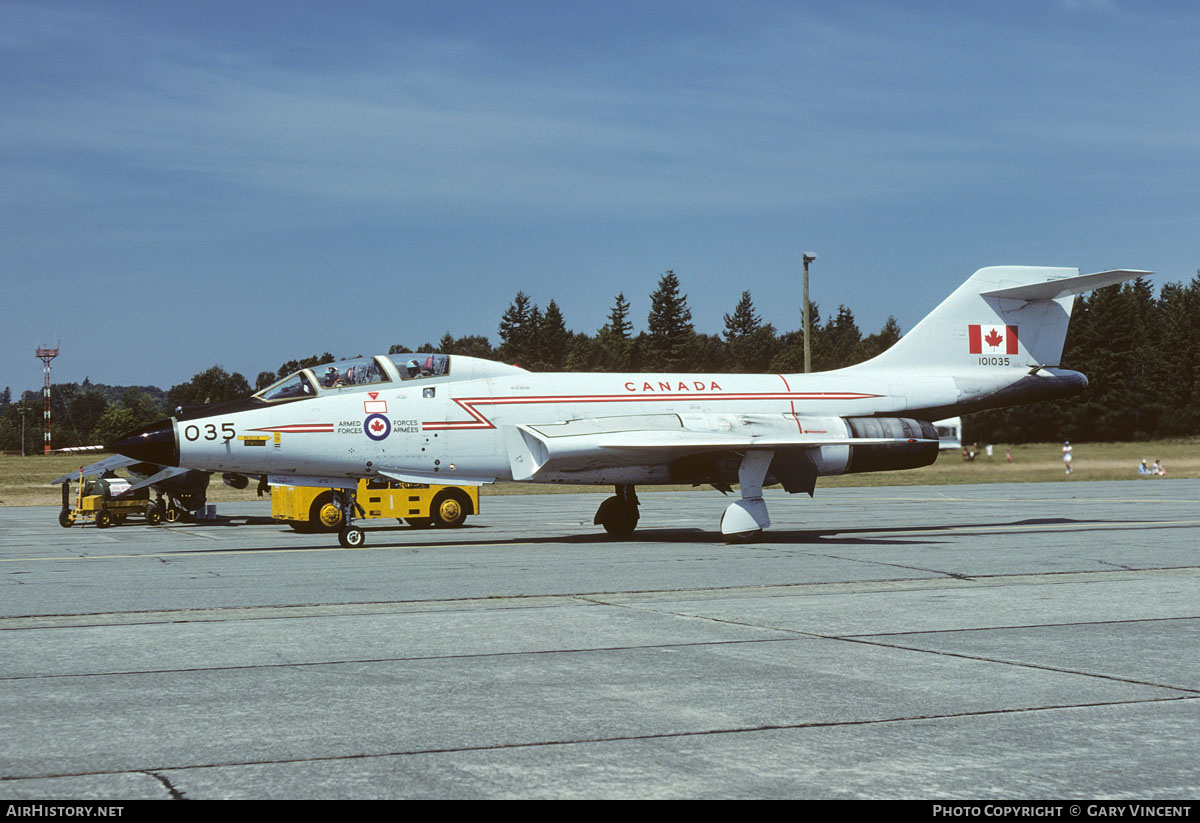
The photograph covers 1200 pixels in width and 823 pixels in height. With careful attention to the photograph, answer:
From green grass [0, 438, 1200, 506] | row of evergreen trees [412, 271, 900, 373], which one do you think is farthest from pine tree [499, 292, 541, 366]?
green grass [0, 438, 1200, 506]

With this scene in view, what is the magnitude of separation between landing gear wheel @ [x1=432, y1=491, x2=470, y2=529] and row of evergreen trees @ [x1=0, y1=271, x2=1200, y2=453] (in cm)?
3895

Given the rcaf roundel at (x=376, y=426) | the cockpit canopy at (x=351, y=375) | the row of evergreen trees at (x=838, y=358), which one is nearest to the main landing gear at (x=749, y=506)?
the cockpit canopy at (x=351, y=375)

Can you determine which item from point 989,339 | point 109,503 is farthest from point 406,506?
point 989,339

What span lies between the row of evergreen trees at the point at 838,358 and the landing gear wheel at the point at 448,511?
3895cm

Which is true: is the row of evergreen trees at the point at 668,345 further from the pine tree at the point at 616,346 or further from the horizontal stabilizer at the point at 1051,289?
the horizontal stabilizer at the point at 1051,289

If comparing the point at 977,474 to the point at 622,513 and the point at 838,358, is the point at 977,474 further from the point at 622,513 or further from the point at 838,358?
the point at 838,358

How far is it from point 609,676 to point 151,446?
11.7 meters

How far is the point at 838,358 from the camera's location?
137m

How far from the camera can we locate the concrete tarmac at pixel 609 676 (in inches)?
193

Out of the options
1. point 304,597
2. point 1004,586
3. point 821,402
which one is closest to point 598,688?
point 304,597

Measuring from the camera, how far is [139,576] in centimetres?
1349

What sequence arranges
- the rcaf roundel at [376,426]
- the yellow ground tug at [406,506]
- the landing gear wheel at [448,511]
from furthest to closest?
the landing gear wheel at [448,511] → the yellow ground tug at [406,506] → the rcaf roundel at [376,426]
